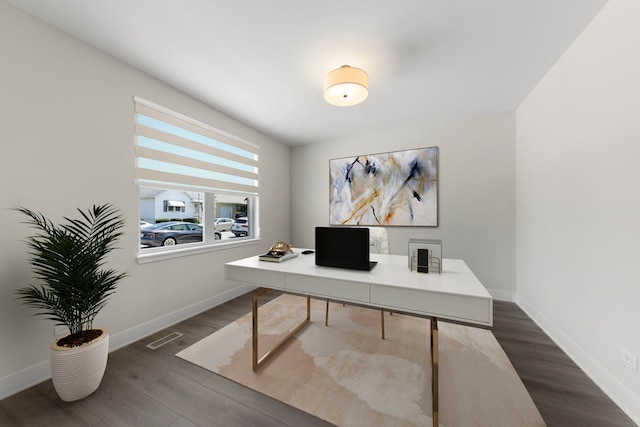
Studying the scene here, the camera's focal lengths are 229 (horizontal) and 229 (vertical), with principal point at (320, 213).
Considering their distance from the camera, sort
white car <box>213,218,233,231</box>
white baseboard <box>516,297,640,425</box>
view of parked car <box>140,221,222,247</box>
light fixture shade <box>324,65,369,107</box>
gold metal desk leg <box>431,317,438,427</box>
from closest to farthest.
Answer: gold metal desk leg <box>431,317,438,427</box>
white baseboard <box>516,297,640,425</box>
light fixture shade <box>324,65,369,107</box>
view of parked car <box>140,221,222,247</box>
white car <box>213,218,233,231</box>

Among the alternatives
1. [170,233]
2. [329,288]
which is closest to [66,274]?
[170,233]

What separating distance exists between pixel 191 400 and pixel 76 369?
0.71 m

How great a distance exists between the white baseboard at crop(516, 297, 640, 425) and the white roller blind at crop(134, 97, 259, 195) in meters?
3.70

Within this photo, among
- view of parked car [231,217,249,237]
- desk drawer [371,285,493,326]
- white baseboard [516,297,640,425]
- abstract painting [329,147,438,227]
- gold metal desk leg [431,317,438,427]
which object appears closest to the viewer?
desk drawer [371,285,493,326]

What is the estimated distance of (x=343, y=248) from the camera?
1611mm

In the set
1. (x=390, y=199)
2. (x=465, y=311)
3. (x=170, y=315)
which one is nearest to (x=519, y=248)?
(x=390, y=199)

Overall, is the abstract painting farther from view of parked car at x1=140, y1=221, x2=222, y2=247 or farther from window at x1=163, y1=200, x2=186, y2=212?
window at x1=163, y1=200, x2=186, y2=212

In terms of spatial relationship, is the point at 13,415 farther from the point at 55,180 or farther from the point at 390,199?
the point at 390,199

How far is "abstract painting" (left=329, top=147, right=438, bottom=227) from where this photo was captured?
10.8 feet

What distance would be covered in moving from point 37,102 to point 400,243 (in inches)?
153

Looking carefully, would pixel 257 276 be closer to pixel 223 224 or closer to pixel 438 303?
pixel 438 303

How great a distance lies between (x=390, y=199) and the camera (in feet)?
11.5

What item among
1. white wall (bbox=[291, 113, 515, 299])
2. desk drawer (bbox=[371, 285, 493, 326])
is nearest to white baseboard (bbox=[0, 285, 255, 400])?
desk drawer (bbox=[371, 285, 493, 326])

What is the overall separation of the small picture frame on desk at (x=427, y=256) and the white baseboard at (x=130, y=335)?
7.99 ft
